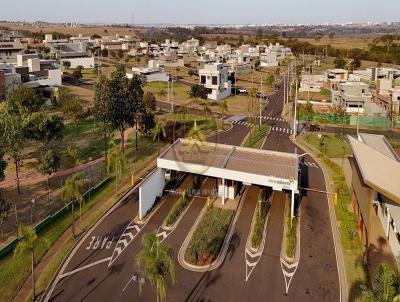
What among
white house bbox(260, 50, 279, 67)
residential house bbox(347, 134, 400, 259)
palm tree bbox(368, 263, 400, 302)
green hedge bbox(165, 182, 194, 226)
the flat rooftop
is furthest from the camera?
white house bbox(260, 50, 279, 67)

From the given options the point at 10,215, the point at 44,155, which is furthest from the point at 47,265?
the point at 44,155

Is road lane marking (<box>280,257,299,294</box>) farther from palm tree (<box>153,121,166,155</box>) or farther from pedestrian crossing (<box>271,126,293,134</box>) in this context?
pedestrian crossing (<box>271,126,293,134</box>)

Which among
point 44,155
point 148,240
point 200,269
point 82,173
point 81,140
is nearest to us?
point 148,240

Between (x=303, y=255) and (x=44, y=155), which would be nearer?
(x=303, y=255)

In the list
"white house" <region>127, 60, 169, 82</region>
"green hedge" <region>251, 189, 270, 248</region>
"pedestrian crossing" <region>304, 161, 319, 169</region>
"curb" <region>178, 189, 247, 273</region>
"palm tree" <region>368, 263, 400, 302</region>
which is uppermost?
"white house" <region>127, 60, 169, 82</region>

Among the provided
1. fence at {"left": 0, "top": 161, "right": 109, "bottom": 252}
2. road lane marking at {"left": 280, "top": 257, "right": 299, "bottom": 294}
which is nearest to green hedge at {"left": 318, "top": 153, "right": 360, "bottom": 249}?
road lane marking at {"left": 280, "top": 257, "right": 299, "bottom": 294}

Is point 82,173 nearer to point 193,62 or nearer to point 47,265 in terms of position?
point 47,265

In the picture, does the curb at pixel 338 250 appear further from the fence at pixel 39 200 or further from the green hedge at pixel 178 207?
the fence at pixel 39 200
